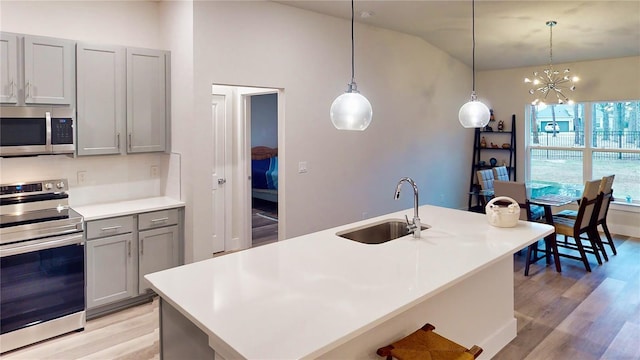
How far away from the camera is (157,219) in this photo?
3688mm

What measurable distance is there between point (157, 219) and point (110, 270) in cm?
56

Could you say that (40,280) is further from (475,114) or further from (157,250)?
(475,114)

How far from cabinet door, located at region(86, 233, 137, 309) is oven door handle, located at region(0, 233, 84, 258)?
0.16m

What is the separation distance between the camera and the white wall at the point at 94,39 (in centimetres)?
335

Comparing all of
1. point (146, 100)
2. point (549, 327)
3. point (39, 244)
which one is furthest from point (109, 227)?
point (549, 327)

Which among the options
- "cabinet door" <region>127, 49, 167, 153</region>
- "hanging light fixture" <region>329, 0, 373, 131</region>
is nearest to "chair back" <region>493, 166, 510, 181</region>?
"hanging light fixture" <region>329, 0, 373, 131</region>

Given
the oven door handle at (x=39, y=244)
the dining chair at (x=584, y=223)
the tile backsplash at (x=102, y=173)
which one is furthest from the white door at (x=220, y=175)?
the dining chair at (x=584, y=223)

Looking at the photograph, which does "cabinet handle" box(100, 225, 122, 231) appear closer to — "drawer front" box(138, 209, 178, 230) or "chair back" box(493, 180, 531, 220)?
"drawer front" box(138, 209, 178, 230)

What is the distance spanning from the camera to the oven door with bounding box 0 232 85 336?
2852 mm

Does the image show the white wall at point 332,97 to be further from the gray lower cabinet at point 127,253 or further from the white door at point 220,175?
the white door at point 220,175

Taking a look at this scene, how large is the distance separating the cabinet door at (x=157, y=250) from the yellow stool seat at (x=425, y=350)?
2.51 m

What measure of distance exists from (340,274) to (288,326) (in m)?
0.56

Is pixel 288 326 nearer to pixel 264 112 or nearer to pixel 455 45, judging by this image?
pixel 455 45

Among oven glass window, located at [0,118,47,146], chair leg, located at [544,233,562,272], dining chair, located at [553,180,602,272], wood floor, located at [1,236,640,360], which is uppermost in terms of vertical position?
oven glass window, located at [0,118,47,146]
